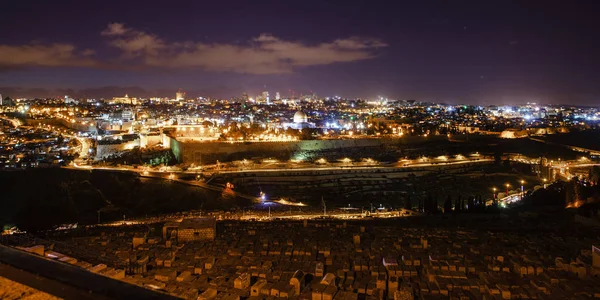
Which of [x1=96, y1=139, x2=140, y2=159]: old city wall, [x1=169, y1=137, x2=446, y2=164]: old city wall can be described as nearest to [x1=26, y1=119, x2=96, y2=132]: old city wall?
[x1=96, y1=139, x2=140, y2=159]: old city wall

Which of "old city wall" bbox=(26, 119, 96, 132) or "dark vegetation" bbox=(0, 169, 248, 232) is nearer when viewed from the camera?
"dark vegetation" bbox=(0, 169, 248, 232)

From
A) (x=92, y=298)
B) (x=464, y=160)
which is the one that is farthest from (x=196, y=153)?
(x=92, y=298)

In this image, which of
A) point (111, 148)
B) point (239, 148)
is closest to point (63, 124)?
point (111, 148)

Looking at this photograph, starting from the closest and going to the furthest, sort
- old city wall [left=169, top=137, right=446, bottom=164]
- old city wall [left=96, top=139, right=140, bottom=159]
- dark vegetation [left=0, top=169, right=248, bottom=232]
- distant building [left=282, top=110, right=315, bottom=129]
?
1. dark vegetation [left=0, top=169, right=248, bottom=232]
2. old city wall [left=96, top=139, right=140, bottom=159]
3. old city wall [left=169, top=137, right=446, bottom=164]
4. distant building [left=282, top=110, right=315, bottom=129]

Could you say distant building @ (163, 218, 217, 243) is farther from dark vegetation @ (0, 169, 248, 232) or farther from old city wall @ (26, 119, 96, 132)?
old city wall @ (26, 119, 96, 132)

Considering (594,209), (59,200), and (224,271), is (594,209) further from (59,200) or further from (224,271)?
(59,200)

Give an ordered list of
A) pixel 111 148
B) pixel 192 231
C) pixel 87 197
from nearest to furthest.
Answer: pixel 192 231 < pixel 87 197 < pixel 111 148

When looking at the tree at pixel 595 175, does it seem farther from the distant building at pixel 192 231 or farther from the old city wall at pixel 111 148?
the old city wall at pixel 111 148

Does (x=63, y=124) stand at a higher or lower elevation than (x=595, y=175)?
higher

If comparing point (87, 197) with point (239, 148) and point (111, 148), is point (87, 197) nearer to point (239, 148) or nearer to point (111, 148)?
point (111, 148)
